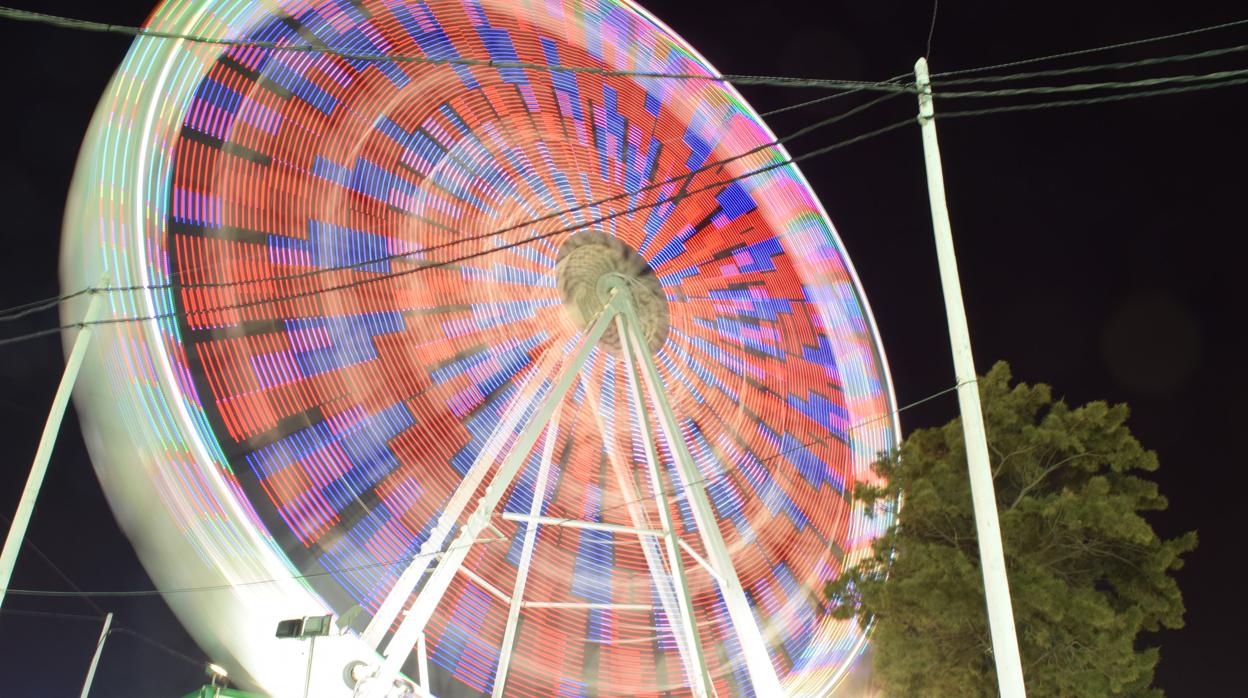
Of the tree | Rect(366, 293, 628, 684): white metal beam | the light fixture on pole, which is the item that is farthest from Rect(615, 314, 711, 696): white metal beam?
the light fixture on pole

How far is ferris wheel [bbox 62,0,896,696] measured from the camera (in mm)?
8977

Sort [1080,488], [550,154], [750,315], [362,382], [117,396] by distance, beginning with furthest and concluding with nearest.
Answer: [750,315] → [550,154] → [362,382] → [1080,488] → [117,396]

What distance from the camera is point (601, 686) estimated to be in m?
13.9

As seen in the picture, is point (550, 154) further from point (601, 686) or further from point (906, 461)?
point (601, 686)

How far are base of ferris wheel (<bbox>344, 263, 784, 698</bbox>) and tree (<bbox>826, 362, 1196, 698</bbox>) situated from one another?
165 cm

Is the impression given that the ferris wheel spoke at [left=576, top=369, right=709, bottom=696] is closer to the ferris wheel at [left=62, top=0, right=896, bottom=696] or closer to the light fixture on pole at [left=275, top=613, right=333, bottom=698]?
the ferris wheel at [left=62, top=0, right=896, bottom=696]

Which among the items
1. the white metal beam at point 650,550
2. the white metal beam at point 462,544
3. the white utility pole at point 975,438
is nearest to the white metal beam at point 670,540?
the white metal beam at point 462,544

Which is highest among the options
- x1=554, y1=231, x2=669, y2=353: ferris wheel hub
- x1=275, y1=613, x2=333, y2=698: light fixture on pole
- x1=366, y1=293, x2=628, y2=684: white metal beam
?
x1=554, y1=231, x2=669, y2=353: ferris wheel hub

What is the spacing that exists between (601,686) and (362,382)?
6.08m

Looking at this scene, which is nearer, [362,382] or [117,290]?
[117,290]

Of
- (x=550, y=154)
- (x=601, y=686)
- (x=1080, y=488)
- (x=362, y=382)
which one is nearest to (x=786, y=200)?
(x=550, y=154)

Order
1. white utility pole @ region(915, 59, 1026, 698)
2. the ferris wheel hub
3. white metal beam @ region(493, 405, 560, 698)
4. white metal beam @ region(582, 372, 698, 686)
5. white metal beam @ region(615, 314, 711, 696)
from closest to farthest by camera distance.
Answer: white utility pole @ region(915, 59, 1026, 698)
white metal beam @ region(615, 314, 711, 696)
white metal beam @ region(493, 405, 560, 698)
white metal beam @ region(582, 372, 698, 686)
the ferris wheel hub

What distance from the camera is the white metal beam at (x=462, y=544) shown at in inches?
318

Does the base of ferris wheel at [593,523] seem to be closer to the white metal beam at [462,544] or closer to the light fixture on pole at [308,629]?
the white metal beam at [462,544]
